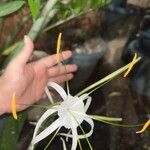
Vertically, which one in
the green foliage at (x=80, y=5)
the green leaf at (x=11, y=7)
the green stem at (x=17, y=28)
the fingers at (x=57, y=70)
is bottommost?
the fingers at (x=57, y=70)

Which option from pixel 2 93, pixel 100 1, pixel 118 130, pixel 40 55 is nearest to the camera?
pixel 2 93

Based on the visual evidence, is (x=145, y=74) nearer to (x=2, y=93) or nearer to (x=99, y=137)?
(x=99, y=137)

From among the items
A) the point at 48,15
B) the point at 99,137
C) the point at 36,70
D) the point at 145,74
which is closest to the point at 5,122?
the point at 36,70

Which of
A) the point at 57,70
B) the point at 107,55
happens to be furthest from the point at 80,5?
the point at 107,55

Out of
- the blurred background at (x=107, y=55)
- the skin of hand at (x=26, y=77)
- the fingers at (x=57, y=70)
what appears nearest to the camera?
the skin of hand at (x=26, y=77)

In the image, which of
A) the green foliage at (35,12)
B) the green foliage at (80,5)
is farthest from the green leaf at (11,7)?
the green foliage at (80,5)

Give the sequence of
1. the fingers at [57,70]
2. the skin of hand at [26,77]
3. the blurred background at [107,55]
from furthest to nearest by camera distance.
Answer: the blurred background at [107,55] < the fingers at [57,70] < the skin of hand at [26,77]

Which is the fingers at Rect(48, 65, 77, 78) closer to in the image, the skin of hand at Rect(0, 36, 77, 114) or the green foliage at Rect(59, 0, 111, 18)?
the skin of hand at Rect(0, 36, 77, 114)

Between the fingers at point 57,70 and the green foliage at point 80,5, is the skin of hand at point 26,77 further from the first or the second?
the green foliage at point 80,5
